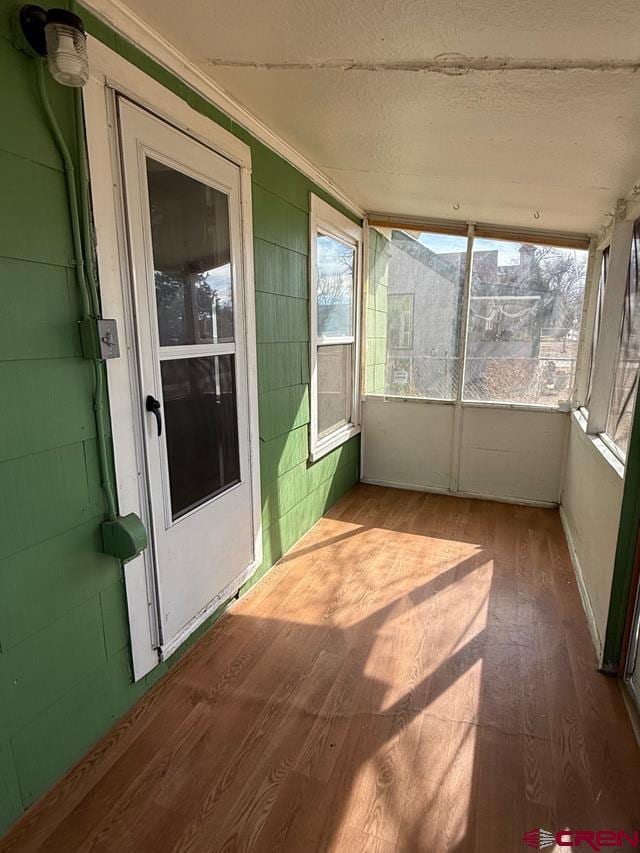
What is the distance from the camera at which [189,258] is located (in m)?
1.87

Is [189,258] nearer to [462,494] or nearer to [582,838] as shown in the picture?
[582,838]

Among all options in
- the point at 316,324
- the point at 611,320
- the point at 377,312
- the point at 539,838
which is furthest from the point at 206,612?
the point at 377,312

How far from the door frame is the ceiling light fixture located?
0.18 m

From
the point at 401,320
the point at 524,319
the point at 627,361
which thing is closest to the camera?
the point at 627,361

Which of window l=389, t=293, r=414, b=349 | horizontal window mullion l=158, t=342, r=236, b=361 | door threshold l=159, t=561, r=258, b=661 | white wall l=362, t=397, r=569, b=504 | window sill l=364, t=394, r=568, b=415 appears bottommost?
door threshold l=159, t=561, r=258, b=661

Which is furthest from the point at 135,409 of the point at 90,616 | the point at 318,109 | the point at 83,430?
the point at 318,109

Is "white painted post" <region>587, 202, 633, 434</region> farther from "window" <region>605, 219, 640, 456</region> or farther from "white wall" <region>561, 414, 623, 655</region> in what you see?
"white wall" <region>561, 414, 623, 655</region>

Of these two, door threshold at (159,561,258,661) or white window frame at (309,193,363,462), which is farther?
white window frame at (309,193,363,462)

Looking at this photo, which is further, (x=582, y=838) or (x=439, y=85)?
(x=439, y=85)

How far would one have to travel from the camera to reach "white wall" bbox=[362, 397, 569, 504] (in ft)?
12.6

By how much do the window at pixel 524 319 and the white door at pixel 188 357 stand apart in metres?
2.37

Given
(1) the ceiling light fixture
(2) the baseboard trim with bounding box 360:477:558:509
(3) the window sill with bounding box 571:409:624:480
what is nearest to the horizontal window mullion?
(1) the ceiling light fixture

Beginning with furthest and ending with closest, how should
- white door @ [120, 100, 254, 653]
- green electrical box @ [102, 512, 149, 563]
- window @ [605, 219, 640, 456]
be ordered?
window @ [605, 219, 640, 456] < white door @ [120, 100, 254, 653] < green electrical box @ [102, 512, 149, 563]

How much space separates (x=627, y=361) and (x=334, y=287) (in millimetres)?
1954
